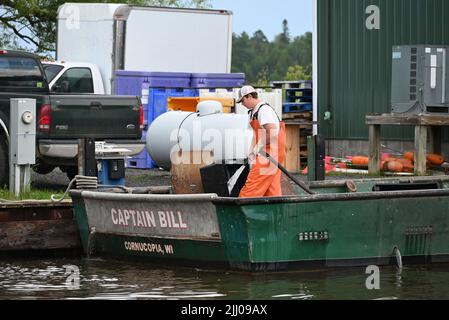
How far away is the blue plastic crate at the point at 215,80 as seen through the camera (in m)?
24.2

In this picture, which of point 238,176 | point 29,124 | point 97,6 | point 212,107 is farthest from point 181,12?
point 238,176

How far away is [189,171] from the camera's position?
15.6m

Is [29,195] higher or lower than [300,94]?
lower

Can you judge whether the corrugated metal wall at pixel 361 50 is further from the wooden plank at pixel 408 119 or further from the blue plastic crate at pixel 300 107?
the wooden plank at pixel 408 119

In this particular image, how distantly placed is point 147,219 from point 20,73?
523 cm

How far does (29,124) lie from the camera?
57.3 feet

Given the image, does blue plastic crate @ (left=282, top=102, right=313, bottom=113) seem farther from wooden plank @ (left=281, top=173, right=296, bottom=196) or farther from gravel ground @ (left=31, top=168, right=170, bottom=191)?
wooden plank @ (left=281, top=173, right=296, bottom=196)

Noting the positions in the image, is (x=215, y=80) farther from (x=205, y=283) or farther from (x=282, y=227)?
(x=205, y=283)

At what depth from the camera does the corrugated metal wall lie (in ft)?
79.6

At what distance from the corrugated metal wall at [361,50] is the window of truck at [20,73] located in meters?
7.99

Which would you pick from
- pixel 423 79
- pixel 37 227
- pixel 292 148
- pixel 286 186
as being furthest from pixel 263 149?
pixel 292 148

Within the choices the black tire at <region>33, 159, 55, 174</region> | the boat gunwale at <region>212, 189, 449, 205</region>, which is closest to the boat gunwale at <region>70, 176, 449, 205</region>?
the boat gunwale at <region>212, 189, 449, 205</region>

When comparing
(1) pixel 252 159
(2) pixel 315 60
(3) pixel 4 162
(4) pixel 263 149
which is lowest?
(3) pixel 4 162

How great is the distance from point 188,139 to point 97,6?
7.04m
